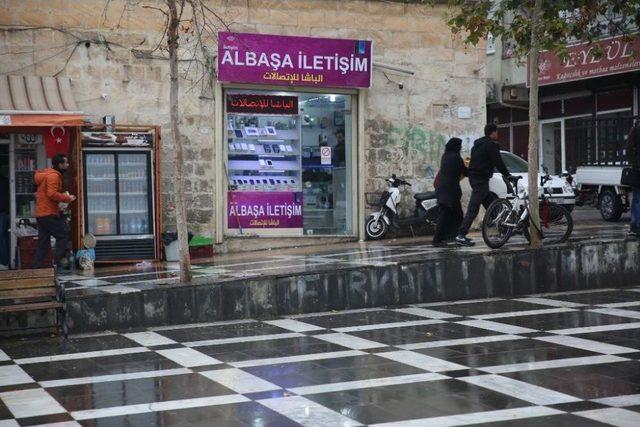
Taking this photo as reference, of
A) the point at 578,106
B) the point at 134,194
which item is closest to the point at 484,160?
the point at 134,194

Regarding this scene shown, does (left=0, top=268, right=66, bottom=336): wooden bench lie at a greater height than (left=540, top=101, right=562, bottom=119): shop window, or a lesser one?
lesser

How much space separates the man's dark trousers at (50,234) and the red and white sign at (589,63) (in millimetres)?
15124

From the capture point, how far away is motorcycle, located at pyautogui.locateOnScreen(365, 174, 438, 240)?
1780 centimetres

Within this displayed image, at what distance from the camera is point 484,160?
1388 cm

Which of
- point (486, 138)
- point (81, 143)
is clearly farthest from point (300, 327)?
point (81, 143)

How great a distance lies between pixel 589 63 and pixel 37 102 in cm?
1727

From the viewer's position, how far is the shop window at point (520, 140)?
33062 millimetres

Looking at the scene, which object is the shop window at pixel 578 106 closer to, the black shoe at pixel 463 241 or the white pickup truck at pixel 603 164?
the white pickup truck at pixel 603 164

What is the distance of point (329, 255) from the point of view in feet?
48.6

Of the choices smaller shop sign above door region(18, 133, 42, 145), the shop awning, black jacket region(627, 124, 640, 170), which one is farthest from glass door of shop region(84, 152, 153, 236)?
black jacket region(627, 124, 640, 170)

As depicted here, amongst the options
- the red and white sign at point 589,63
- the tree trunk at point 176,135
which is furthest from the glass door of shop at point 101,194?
the red and white sign at point 589,63

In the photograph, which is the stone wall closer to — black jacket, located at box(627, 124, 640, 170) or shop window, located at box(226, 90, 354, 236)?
shop window, located at box(226, 90, 354, 236)

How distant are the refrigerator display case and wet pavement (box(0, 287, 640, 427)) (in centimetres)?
504

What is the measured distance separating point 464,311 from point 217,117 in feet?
23.6
